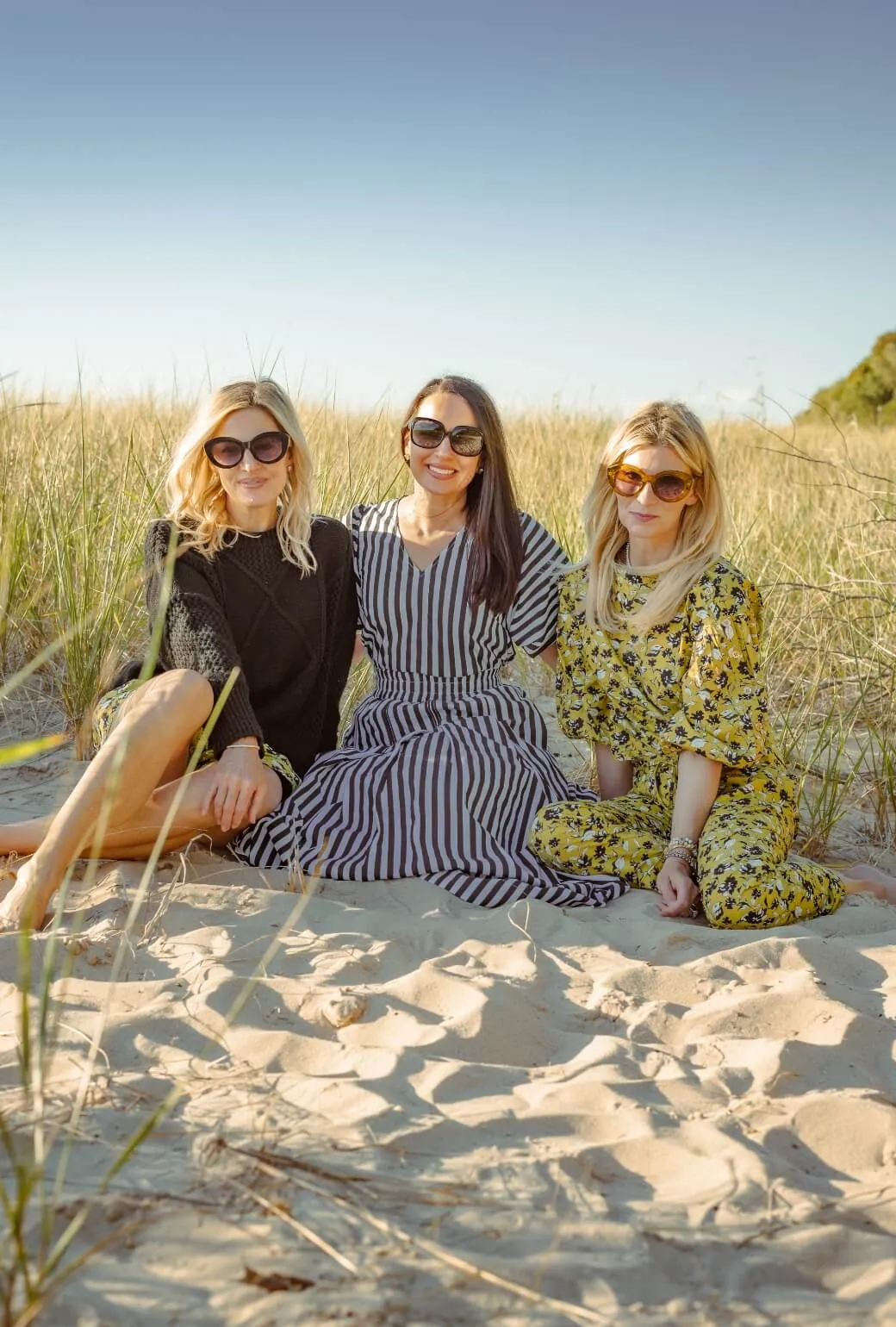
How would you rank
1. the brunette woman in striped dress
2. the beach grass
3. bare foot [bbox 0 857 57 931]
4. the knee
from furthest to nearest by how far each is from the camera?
1. the beach grass
2. the brunette woman in striped dress
3. the knee
4. bare foot [bbox 0 857 57 931]

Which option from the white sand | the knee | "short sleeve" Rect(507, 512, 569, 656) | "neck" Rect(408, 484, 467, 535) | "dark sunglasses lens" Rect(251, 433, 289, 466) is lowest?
the white sand

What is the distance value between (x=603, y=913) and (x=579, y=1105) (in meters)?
1.03

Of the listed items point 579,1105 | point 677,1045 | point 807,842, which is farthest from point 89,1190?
point 807,842

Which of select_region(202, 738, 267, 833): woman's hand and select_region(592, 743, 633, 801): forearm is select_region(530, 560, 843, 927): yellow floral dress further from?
select_region(202, 738, 267, 833): woman's hand

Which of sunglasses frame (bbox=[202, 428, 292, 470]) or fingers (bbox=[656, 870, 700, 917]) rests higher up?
sunglasses frame (bbox=[202, 428, 292, 470])

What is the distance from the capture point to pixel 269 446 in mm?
2990

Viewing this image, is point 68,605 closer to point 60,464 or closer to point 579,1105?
point 60,464

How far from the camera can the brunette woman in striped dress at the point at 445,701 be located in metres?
2.95

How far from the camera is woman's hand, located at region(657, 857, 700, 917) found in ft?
9.14

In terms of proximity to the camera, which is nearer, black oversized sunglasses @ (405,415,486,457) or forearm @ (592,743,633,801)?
black oversized sunglasses @ (405,415,486,457)

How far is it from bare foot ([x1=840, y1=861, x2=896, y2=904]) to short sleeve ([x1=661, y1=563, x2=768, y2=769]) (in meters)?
0.41

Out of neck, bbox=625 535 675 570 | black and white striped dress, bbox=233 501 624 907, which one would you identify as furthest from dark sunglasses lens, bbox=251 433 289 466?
neck, bbox=625 535 675 570

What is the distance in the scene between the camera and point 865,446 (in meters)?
10.6

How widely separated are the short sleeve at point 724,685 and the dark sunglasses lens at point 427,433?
0.73 metres
